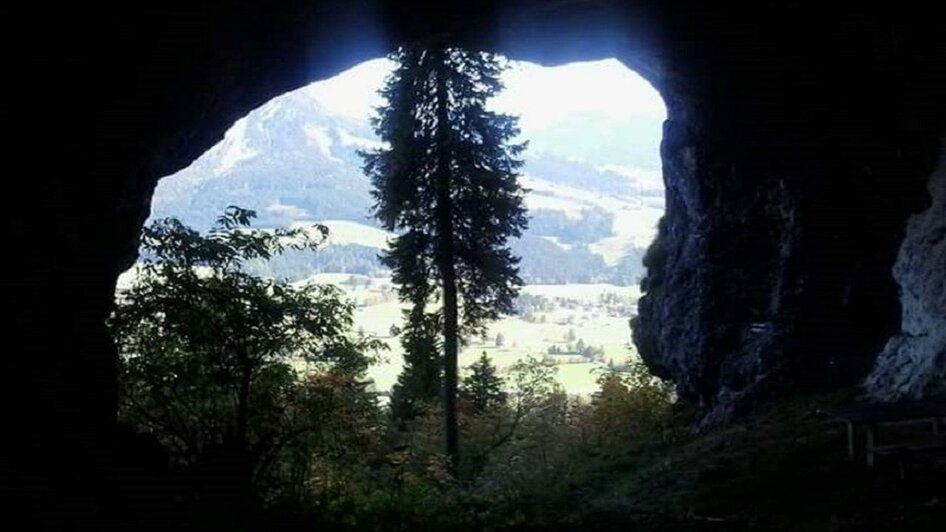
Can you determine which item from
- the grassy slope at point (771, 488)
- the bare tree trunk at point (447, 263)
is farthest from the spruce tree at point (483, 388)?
the grassy slope at point (771, 488)

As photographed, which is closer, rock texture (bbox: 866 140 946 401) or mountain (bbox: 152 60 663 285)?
rock texture (bbox: 866 140 946 401)

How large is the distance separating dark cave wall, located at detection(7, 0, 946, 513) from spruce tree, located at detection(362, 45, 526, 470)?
3.84m

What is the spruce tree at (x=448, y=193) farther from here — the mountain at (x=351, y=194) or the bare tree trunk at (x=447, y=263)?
the mountain at (x=351, y=194)

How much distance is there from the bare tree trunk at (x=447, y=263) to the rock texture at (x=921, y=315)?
949 centimetres

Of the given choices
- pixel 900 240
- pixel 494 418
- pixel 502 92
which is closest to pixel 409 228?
pixel 502 92

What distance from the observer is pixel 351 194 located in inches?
5364

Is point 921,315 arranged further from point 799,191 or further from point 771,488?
point 771,488

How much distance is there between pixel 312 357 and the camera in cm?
1142

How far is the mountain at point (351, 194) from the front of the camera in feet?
359

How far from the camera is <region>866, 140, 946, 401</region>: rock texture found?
12.7 meters

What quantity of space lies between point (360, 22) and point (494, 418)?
14767 mm

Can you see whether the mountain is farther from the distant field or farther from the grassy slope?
the grassy slope

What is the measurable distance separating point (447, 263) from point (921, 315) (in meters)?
10.7

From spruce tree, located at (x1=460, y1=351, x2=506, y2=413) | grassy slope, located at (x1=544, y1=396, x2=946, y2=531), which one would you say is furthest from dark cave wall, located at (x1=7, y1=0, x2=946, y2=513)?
spruce tree, located at (x1=460, y1=351, x2=506, y2=413)
